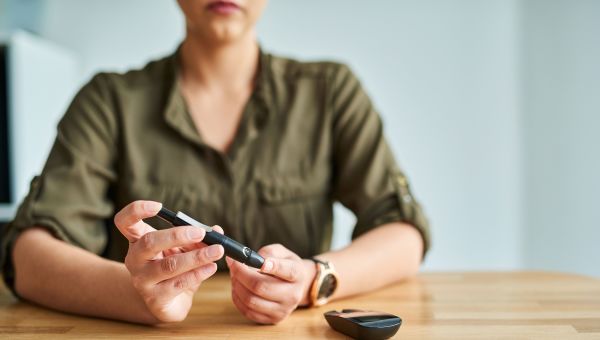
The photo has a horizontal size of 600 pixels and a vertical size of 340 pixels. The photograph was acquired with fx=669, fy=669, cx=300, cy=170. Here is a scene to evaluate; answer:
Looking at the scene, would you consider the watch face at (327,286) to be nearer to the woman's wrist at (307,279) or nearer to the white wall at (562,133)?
the woman's wrist at (307,279)

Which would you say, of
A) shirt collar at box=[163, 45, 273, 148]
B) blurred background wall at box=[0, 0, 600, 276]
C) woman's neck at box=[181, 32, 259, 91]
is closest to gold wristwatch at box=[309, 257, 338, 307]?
shirt collar at box=[163, 45, 273, 148]

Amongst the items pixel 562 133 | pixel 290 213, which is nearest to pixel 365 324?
pixel 290 213

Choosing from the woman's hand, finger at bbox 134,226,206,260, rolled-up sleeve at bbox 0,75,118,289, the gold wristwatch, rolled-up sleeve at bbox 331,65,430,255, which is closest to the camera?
finger at bbox 134,226,206,260

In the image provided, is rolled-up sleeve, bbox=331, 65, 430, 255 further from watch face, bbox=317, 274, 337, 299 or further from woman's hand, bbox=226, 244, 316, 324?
woman's hand, bbox=226, 244, 316, 324

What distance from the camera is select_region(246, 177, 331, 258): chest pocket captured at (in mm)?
1252

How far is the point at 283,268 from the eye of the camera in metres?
0.83

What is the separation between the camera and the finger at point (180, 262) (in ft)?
2.38

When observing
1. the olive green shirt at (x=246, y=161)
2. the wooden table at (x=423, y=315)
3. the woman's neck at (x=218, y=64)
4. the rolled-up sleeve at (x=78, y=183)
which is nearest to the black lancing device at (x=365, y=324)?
the wooden table at (x=423, y=315)

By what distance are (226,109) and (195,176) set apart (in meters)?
0.15

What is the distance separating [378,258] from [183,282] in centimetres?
39

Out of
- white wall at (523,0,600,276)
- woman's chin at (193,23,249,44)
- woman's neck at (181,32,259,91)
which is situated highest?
woman's chin at (193,23,249,44)

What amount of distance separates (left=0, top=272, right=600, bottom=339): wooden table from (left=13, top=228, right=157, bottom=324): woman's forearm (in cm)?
2

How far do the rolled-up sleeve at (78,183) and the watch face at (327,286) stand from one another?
43 cm

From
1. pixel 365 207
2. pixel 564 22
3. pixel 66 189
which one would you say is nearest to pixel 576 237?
pixel 564 22
